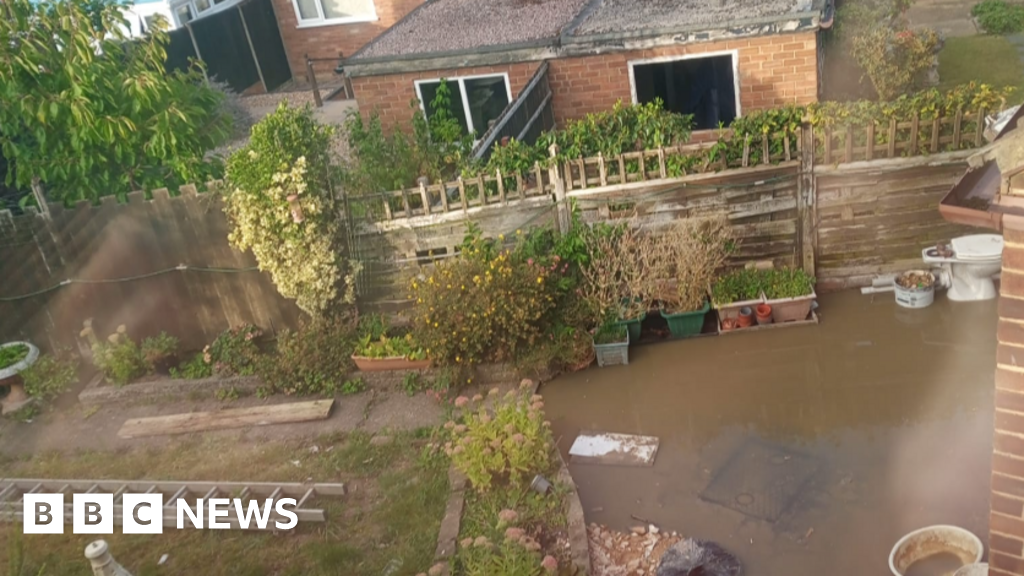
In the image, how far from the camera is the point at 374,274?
30.1 feet

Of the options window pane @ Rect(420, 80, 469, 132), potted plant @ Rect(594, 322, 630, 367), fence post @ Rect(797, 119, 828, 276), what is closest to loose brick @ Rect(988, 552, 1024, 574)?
potted plant @ Rect(594, 322, 630, 367)

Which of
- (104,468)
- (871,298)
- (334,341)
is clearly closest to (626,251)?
(871,298)

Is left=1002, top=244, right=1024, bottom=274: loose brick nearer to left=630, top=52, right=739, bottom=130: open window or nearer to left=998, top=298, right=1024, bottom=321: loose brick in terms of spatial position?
left=998, top=298, right=1024, bottom=321: loose brick

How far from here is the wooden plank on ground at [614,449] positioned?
7.12m

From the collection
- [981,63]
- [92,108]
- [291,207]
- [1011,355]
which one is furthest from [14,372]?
[981,63]

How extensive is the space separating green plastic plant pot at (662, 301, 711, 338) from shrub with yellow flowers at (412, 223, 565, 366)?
1302 millimetres

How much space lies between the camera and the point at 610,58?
11.2 m

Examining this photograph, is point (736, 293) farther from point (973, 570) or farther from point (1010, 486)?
point (1010, 486)

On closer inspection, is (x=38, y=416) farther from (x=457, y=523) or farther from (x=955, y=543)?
(x=955, y=543)

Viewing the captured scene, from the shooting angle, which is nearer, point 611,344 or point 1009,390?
point 1009,390

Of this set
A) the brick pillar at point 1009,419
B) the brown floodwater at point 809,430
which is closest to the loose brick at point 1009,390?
the brick pillar at point 1009,419

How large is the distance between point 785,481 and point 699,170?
134 inches

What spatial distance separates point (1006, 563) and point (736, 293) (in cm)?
508

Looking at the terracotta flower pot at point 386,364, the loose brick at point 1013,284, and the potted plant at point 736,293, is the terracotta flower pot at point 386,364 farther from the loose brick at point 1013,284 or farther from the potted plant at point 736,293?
the loose brick at point 1013,284
